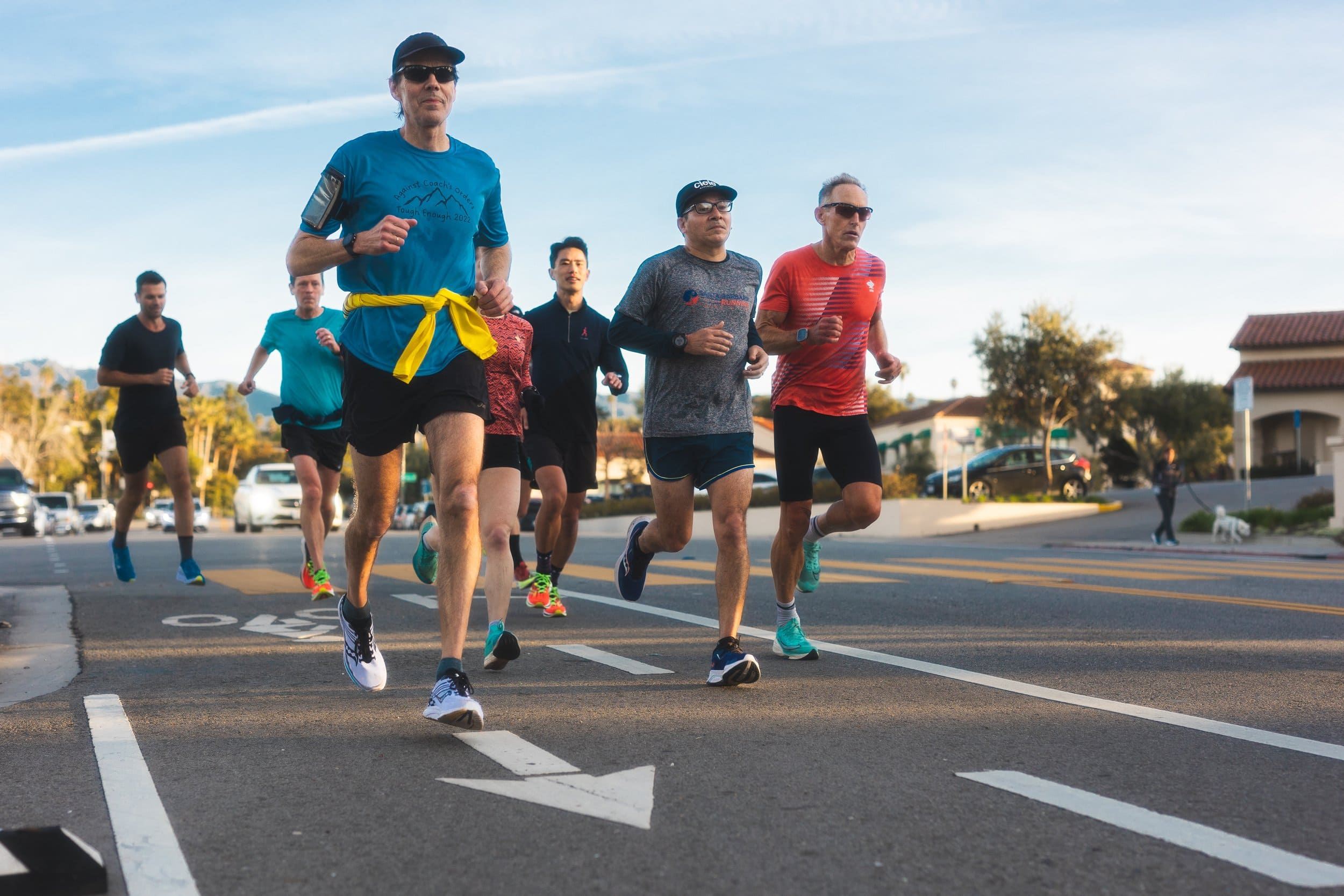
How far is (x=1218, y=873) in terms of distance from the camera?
263 centimetres

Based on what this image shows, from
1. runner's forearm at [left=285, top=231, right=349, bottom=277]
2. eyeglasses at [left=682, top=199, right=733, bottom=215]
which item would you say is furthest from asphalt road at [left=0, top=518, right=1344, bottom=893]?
eyeglasses at [left=682, top=199, right=733, bottom=215]

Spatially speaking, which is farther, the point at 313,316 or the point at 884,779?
the point at 313,316

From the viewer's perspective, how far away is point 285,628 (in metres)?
7.32

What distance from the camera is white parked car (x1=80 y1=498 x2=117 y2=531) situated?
6028cm

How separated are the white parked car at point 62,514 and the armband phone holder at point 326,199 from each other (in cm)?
4811

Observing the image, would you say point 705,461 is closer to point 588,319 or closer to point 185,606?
point 588,319

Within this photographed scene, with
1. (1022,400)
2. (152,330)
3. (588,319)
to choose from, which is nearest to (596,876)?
(588,319)

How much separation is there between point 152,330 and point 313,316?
152 centimetres

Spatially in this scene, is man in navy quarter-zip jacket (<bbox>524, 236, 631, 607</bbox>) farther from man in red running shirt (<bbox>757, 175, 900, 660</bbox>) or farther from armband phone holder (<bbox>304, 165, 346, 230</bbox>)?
armband phone holder (<bbox>304, 165, 346, 230</bbox>)

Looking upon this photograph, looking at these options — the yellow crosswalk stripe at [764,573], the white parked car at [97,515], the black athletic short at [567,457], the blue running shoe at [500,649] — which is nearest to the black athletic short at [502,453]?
the blue running shoe at [500,649]

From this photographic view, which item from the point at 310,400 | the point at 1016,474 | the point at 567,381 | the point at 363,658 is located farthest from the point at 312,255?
the point at 1016,474

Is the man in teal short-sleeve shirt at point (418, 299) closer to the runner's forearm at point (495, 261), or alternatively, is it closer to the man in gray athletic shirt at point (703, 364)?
the runner's forearm at point (495, 261)

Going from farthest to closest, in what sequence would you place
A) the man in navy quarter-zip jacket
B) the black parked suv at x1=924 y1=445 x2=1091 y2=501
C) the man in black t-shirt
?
1. the black parked suv at x1=924 y1=445 x2=1091 y2=501
2. the man in black t-shirt
3. the man in navy quarter-zip jacket

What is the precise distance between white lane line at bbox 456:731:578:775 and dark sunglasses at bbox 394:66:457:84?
87.8 inches
